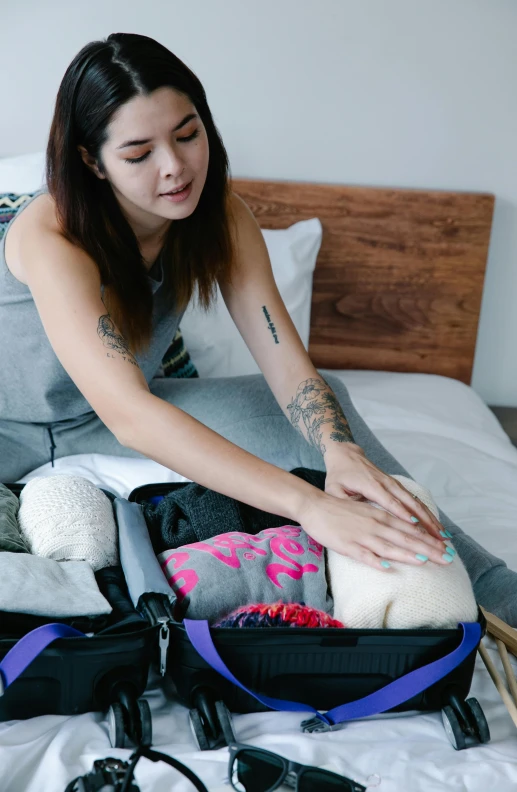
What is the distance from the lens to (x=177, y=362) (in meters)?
1.84

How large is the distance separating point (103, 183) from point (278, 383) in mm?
452

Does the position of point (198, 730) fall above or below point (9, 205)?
below

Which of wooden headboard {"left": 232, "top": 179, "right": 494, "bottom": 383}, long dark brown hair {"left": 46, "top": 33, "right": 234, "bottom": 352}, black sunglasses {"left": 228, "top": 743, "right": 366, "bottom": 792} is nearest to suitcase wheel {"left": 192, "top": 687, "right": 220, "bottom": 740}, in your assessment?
black sunglasses {"left": 228, "top": 743, "right": 366, "bottom": 792}

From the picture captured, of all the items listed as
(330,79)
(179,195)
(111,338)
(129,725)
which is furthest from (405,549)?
(330,79)

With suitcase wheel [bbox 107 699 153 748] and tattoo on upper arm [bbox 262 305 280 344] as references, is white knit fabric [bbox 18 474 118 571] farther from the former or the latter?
tattoo on upper arm [bbox 262 305 280 344]

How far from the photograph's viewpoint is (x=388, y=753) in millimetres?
893

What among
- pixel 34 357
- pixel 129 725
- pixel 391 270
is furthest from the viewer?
pixel 391 270

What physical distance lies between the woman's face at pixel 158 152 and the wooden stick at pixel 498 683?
2.55 ft

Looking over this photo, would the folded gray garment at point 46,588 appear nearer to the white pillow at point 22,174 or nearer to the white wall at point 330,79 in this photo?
the white pillow at point 22,174

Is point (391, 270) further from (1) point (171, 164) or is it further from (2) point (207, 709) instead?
(2) point (207, 709)

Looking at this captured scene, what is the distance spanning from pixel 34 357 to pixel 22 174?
73cm

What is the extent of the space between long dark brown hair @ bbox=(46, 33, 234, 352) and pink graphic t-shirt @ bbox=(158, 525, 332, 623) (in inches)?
18.7

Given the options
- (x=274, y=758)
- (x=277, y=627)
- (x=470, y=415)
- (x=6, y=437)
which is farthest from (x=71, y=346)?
(x=470, y=415)

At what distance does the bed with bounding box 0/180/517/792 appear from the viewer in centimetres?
86
